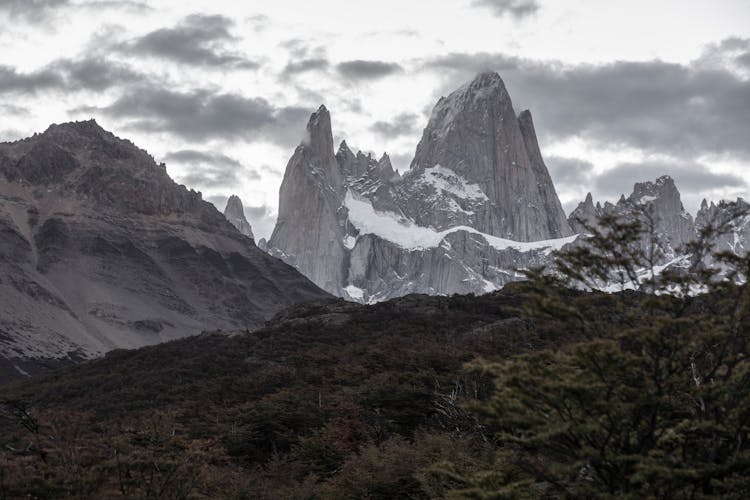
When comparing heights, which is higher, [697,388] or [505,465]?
[697,388]

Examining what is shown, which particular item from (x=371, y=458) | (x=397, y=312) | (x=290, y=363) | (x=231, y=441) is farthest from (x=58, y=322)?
(x=371, y=458)

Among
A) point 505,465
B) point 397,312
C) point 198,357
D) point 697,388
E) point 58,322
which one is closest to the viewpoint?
point 697,388

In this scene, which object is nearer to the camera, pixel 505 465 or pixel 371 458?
pixel 505 465

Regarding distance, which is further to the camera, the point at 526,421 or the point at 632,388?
the point at 526,421

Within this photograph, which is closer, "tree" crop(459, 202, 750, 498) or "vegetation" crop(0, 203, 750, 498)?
"tree" crop(459, 202, 750, 498)

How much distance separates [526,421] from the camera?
17.5 meters

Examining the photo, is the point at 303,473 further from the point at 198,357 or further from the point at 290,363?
the point at 198,357

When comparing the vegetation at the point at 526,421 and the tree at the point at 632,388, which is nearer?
the tree at the point at 632,388

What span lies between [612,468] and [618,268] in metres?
3.96

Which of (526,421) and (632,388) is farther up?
(632,388)

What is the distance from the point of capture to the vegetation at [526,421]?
16953mm

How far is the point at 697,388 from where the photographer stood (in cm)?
1702

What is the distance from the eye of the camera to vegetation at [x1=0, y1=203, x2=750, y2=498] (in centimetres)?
1695

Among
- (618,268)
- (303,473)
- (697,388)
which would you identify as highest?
(618,268)
